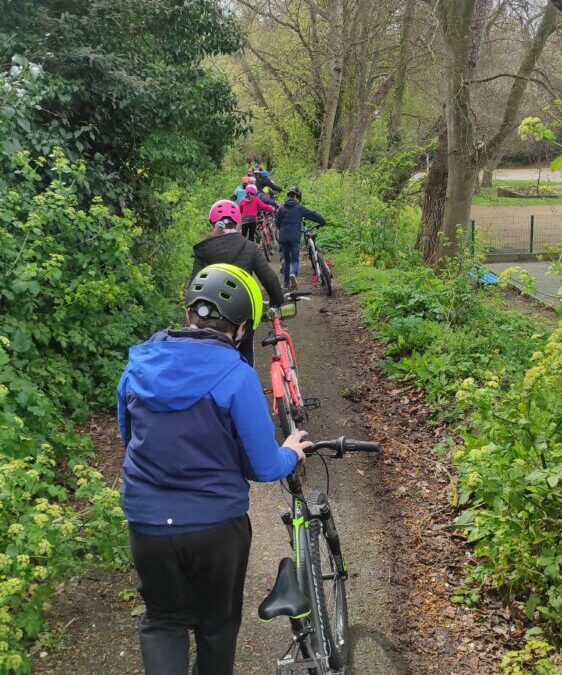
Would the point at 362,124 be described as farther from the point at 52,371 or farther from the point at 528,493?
the point at 528,493

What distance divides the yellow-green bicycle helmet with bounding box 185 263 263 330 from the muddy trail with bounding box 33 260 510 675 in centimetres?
218

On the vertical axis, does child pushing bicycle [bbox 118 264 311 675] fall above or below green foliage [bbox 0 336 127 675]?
above

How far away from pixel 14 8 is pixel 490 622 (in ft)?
24.7

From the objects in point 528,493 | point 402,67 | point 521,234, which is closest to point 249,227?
point 402,67

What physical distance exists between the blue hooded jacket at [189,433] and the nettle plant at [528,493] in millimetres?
1812

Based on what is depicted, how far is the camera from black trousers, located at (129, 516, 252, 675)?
216 centimetres

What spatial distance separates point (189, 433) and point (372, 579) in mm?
2546

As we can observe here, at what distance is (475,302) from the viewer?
7875mm

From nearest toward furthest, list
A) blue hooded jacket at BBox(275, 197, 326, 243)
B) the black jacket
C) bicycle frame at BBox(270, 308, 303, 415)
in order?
1. the black jacket
2. bicycle frame at BBox(270, 308, 303, 415)
3. blue hooded jacket at BBox(275, 197, 326, 243)

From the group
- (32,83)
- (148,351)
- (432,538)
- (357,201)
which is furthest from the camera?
(357,201)

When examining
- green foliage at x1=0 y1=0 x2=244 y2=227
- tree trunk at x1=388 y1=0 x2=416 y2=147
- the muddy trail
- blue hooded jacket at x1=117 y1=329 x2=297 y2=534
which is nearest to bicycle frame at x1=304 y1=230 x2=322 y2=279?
green foliage at x1=0 y1=0 x2=244 y2=227

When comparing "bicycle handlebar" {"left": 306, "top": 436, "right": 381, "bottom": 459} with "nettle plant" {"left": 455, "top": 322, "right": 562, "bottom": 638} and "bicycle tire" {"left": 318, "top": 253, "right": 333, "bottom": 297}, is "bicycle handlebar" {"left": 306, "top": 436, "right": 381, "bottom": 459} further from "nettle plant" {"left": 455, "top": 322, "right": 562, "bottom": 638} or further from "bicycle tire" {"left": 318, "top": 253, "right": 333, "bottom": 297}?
"bicycle tire" {"left": 318, "top": 253, "right": 333, "bottom": 297}

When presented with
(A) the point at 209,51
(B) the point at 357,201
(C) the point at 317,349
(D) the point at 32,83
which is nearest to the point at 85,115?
(D) the point at 32,83

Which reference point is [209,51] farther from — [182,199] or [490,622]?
[490,622]
